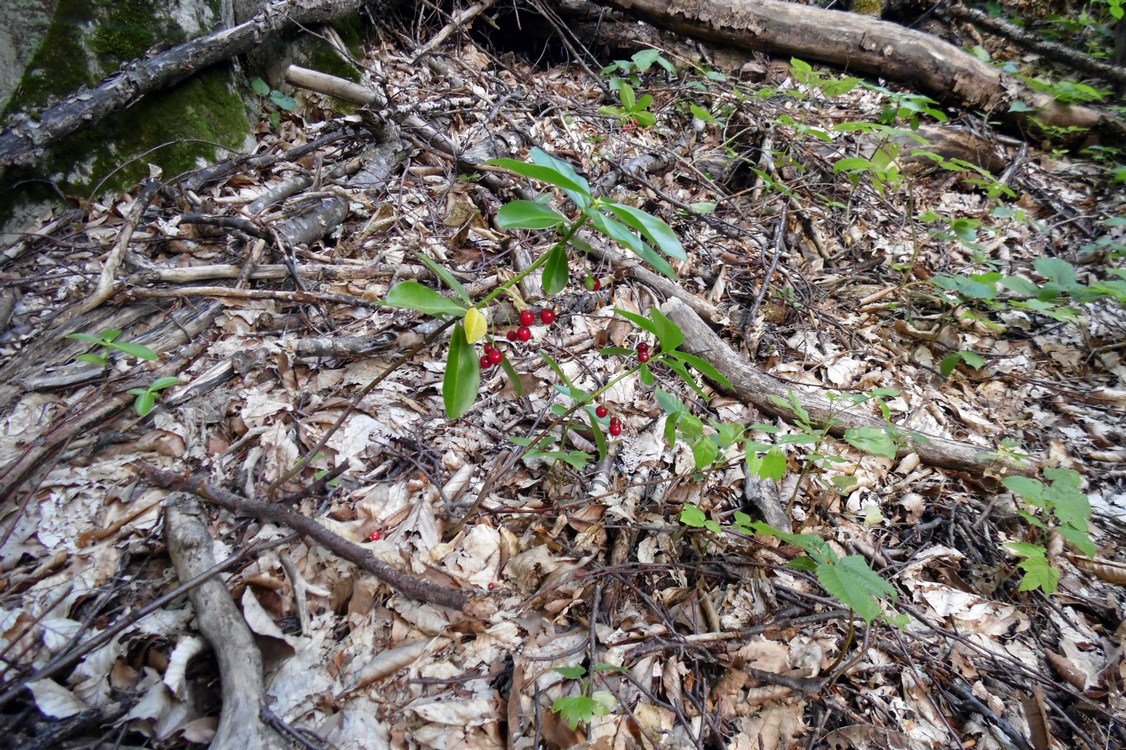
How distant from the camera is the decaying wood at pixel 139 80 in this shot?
2.43 metres

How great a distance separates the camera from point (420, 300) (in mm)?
1149

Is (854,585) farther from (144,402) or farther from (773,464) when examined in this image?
(144,402)

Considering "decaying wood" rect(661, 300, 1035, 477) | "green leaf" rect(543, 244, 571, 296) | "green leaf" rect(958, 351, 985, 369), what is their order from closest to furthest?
"green leaf" rect(543, 244, 571, 296)
"decaying wood" rect(661, 300, 1035, 477)
"green leaf" rect(958, 351, 985, 369)

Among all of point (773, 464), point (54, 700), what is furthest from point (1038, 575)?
point (54, 700)

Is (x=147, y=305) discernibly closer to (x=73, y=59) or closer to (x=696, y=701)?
(x=73, y=59)

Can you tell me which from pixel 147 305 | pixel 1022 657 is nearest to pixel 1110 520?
pixel 1022 657

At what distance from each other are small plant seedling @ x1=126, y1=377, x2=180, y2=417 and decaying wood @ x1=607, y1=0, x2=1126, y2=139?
4.54 m

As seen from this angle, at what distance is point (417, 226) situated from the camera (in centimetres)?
306

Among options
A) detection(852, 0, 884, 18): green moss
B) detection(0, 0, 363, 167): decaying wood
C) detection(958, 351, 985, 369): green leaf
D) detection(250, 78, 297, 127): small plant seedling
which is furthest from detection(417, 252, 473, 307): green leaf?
detection(852, 0, 884, 18): green moss

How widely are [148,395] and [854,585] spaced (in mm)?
2333

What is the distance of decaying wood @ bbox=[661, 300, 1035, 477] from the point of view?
2.35 metres

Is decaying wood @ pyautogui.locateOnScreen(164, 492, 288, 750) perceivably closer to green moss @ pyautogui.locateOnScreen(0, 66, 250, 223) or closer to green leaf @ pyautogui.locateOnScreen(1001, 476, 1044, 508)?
green moss @ pyautogui.locateOnScreen(0, 66, 250, 223)

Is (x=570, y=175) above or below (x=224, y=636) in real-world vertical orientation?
above

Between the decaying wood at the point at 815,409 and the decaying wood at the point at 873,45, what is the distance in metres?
3.44
